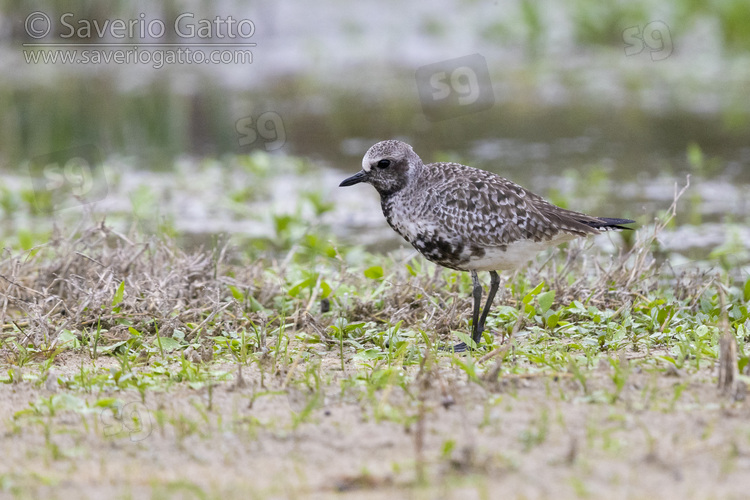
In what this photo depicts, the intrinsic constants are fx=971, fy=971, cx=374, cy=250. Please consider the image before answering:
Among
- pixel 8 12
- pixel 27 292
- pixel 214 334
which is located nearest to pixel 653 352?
pixel 214 334

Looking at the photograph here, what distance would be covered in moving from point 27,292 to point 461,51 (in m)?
12.1

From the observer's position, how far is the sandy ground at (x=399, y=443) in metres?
3.39

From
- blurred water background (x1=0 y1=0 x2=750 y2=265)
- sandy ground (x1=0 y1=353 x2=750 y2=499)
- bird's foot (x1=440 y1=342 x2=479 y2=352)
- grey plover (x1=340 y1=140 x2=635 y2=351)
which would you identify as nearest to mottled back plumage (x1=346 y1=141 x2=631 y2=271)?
grey plover (x1=340 y1=140 x2=635 y2=351)

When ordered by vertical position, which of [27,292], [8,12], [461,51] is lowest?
[27,292]

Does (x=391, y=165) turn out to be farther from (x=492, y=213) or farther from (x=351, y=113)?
(x=351, y=113)

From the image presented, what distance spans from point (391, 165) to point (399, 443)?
88.5 inches

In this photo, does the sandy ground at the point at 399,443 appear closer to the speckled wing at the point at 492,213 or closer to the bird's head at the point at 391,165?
the speckled wing at the point at 492,213

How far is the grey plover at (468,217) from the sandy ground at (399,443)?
1080mm

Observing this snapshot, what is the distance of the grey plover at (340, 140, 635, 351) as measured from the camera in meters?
5.30

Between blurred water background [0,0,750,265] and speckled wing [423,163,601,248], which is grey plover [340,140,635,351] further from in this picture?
blurred water background [0,0,750,265]

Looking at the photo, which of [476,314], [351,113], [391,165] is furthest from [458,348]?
[351,113]

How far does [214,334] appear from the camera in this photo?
5.50m

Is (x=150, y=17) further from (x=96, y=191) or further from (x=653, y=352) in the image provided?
(x=653, y=352)

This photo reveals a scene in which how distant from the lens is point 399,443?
3.77 m
